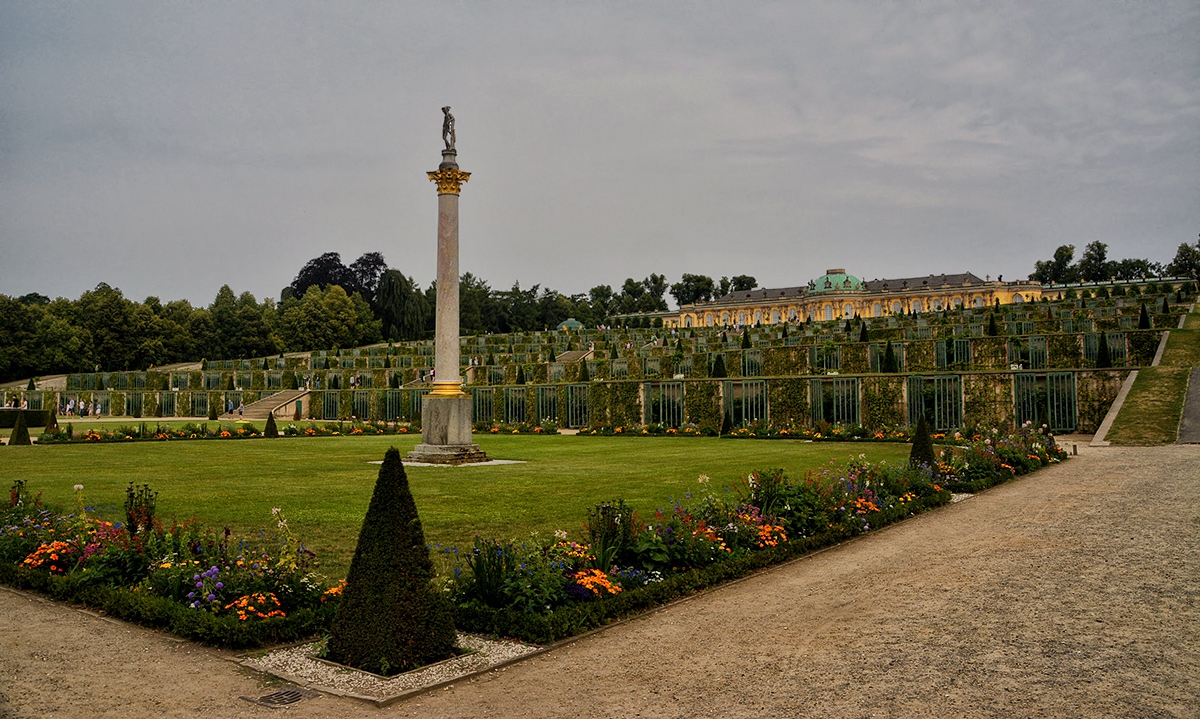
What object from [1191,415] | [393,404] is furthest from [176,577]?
[393,404]

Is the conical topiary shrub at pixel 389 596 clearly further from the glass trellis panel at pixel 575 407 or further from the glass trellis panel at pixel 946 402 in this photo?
the glass trellis panel at pixel 575 407

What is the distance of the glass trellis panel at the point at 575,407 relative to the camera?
42.8 m

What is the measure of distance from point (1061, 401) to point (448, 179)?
22765 millimetres

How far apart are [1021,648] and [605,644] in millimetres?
3577

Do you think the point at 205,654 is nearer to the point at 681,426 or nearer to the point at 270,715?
the point at 270,715

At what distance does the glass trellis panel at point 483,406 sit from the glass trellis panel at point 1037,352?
26.4 m

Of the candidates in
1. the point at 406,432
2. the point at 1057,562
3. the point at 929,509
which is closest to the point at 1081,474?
the point at 929,509

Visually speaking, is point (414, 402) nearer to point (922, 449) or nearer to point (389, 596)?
point (922, 449)

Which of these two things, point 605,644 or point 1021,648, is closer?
point 1021,648

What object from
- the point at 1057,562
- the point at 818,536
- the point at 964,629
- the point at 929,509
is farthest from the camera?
the point at 929,509

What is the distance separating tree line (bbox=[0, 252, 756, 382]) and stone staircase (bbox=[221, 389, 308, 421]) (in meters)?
17.5

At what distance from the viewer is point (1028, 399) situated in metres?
30.6

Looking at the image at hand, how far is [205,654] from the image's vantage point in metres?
7.47

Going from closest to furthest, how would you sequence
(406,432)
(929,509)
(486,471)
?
(929,509)
(486,471)
(406,432)
